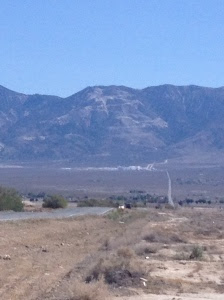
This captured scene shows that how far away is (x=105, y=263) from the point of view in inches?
945

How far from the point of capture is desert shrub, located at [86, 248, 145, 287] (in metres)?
23.0

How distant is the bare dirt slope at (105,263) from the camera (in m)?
21.5

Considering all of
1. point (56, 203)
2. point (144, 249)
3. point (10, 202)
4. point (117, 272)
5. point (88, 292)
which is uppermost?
point (88, 292)

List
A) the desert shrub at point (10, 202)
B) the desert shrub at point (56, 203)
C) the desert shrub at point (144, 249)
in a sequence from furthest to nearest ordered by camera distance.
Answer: the desert shrub at point (56, 203) → the desert shrub at point (10, 202) → the desert shrub at point (144, 249)

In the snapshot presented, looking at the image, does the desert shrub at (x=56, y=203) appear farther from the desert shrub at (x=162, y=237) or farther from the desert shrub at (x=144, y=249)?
the desert shrub at (x=144, y=249)

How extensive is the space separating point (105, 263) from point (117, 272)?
378 mm

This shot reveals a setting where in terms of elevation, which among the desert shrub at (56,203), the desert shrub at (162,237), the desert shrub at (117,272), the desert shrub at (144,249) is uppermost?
the desert shrub at (117,272)

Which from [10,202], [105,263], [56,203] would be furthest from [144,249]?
[56,203]

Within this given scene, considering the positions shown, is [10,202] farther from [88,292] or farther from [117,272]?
[88,292]

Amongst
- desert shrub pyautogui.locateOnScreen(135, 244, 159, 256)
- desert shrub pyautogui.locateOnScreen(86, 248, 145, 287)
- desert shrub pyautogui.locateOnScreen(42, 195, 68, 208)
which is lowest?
desert shrub pyautogui.locateOnScreen(42, 195, 68, 208)

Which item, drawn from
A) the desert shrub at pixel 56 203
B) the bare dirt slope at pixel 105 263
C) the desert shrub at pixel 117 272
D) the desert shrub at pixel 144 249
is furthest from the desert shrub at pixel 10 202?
the desert shrub at pixel 117 272

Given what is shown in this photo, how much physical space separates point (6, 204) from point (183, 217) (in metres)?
11.8

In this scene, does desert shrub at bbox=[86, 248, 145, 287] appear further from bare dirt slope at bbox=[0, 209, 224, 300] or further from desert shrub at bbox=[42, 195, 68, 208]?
desert shrub at bbox=[42, 195, 68, 208]

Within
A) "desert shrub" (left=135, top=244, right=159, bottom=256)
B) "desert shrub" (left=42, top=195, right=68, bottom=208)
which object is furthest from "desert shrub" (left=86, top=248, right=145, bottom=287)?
"desert shrub" (left=42, top=195, right=68, bottom=208)
